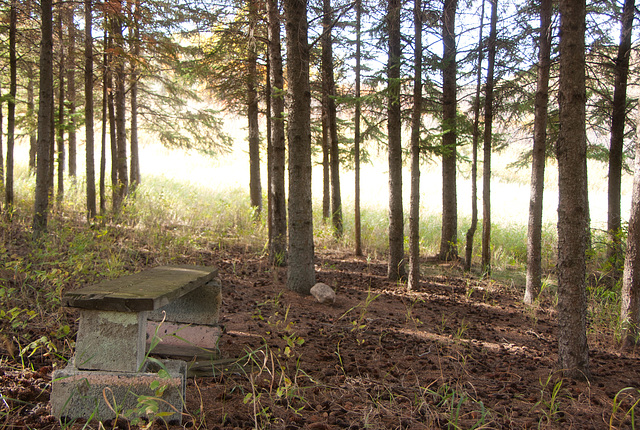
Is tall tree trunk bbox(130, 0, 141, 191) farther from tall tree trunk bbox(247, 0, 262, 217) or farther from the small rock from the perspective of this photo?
the small rock

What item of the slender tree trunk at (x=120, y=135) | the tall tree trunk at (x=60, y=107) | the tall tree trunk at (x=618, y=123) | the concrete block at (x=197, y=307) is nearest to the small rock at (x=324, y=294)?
the concrete block at (x=197, y=307)

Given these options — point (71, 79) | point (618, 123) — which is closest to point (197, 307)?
point (618, 123)

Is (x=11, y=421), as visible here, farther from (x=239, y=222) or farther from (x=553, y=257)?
(x=553, y=257)

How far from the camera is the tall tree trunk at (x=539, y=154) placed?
7238mm

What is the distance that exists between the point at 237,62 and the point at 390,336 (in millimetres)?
7828

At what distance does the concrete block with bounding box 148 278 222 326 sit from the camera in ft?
14.0

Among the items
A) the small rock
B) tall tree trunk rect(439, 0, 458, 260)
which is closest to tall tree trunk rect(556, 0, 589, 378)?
the small rock

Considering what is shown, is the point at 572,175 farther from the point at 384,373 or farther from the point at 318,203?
the point at 318,203

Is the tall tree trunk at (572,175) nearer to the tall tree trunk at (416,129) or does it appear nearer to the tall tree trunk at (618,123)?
the tall tree trunk at (416,129)

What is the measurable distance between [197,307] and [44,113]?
6.06 m

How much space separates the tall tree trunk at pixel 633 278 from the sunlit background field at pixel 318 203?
6.56 metres

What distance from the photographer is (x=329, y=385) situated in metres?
3.61

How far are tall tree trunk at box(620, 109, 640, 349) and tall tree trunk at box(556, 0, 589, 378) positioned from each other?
1345 mm

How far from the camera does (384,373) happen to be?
4.04 m
